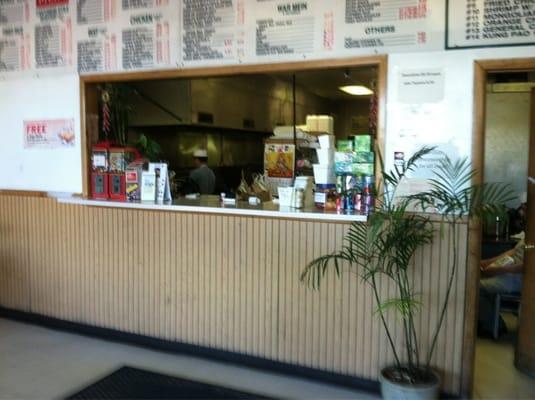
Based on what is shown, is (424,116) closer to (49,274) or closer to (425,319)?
(425,319)

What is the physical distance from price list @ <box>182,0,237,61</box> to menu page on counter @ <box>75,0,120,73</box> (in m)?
0.68

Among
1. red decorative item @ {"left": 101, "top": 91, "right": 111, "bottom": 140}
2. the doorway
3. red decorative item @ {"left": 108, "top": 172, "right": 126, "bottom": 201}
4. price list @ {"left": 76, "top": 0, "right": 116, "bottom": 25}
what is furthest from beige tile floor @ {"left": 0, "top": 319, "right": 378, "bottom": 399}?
price list @ {"left": 76, "top": 0, "right": 116, "bottom": 25}

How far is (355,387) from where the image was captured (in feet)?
11.9

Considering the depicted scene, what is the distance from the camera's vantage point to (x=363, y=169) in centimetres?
371

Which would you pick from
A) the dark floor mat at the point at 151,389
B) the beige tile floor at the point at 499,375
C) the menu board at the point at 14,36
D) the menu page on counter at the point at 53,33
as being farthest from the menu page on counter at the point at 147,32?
the beige tile floor at the point at 499,375

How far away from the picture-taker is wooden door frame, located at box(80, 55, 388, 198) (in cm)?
349

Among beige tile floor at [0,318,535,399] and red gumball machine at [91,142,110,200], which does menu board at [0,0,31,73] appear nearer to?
red gumball machine at [91,142,110,200]

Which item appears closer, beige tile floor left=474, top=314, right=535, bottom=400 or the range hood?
beige tile floor left=474, top=314, right=535, bottom=400

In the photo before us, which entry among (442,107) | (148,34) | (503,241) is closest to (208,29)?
(148,34)

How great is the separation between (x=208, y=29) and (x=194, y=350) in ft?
8.18

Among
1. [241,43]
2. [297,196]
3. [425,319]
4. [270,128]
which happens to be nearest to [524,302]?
[425,319]

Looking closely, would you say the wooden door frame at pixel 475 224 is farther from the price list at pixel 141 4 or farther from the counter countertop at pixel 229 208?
the price list at pixel 141 4

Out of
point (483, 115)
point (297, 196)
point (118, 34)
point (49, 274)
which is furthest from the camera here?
point (49, 274)

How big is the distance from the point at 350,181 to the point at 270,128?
5119 mm
